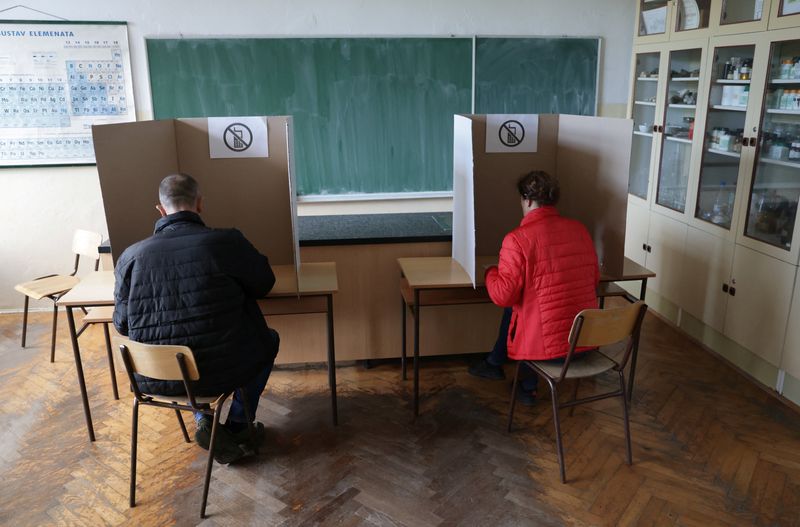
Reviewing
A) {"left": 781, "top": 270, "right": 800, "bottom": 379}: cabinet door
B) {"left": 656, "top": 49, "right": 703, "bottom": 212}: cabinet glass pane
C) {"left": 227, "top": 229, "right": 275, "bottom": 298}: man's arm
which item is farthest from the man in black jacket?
{"left": 656, "top": 49, "right": 703, "bottom": 212}: cabinet glass pane

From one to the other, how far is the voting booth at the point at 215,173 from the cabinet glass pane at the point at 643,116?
2.71 meters

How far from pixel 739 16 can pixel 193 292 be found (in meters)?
3.24

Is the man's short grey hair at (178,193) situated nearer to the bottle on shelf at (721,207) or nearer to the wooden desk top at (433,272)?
the wooden desk top at (433,272)

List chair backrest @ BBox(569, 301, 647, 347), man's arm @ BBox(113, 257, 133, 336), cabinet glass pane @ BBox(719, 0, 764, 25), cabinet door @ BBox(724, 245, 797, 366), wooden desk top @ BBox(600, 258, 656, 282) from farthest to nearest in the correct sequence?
cabinet glass pane @ BBox(719, 0, 764, 25), cabinet door @ BBox(724, 245, 797, 366), wooden desk top @ BBox(600, 258, 656, 282), chair backrest @ BBox(569, 301, 647, 347), man's arm @ BBox(113, 257, 133, 336)

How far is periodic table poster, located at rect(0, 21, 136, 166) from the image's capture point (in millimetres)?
4156

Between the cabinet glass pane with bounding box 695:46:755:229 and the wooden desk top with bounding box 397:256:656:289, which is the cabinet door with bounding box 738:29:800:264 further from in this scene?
the wooden desk top with bounding box 397:256:656:289

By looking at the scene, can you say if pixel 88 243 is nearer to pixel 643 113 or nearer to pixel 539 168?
pixel 539 168

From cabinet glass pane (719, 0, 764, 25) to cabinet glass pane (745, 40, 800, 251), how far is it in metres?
0.24

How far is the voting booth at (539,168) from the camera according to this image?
9.72 ft

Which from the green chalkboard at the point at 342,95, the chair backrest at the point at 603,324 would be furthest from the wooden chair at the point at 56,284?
the chair backrest at the point at 603,324

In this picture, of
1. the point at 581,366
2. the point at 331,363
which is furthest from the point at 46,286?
the point at 581,366

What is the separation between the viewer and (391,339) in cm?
356

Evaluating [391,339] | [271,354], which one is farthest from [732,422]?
[271,354]

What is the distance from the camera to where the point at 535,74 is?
4.67 metres
